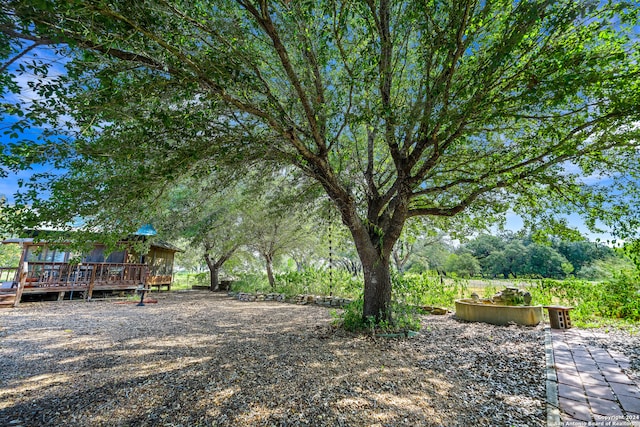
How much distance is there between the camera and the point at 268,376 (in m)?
3.41

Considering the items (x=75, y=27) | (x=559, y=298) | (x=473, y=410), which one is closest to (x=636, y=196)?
(x=559, y=298)

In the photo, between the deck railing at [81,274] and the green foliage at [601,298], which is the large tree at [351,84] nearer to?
the green foliage at [601,298]

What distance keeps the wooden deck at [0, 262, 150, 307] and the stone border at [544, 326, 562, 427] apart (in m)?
12.0

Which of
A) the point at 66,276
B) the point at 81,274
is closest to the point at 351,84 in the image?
the point at 66,276

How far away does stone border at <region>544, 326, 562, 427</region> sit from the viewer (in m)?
2.46

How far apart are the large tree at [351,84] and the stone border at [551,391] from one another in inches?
100

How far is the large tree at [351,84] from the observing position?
285cm

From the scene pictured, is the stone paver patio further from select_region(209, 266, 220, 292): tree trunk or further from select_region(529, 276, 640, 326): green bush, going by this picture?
select_region(209, 266, 220, 292): tree trunk

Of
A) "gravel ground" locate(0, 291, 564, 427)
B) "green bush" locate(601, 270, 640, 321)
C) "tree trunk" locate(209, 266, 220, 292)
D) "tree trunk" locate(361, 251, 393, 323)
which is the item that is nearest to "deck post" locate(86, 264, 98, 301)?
"gravel ground" locate(0, 291, 564, 427)

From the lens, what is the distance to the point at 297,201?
6801mm

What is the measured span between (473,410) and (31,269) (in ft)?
48.5

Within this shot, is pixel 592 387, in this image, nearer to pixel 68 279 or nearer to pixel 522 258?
pixel 68 279

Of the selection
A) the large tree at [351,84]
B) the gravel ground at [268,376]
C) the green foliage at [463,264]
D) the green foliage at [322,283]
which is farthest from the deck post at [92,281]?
the green foliage at [463,264]

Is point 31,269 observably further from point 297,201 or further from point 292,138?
point 292,138
